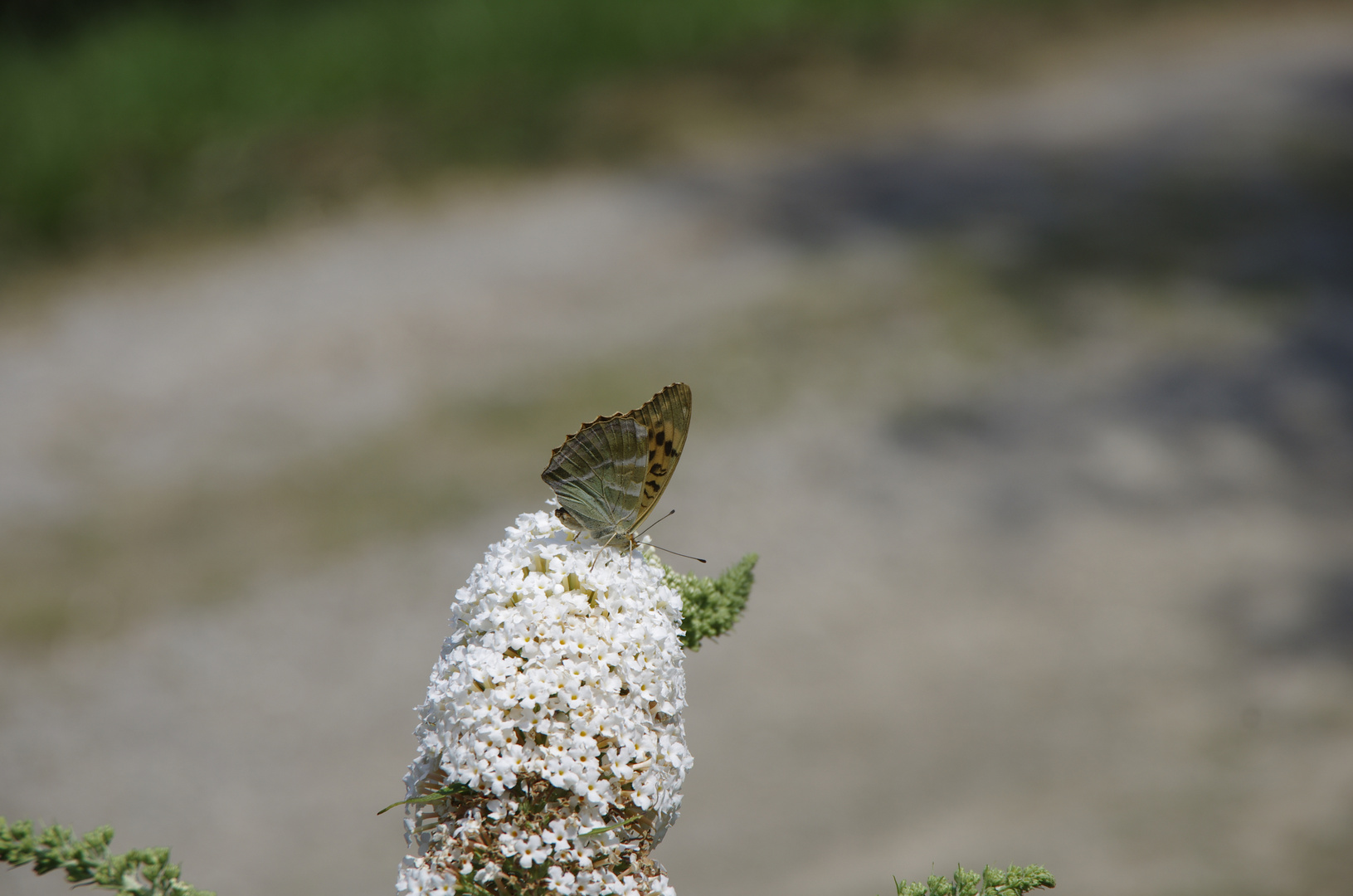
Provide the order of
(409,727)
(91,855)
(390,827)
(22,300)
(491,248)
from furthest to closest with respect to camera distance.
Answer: (491,248), (22,300), (409,727), (390,827), (91,855)

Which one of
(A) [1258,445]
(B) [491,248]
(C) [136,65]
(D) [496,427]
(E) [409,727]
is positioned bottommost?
(E) [409,727]

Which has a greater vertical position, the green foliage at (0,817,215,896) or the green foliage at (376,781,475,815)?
the green foliage at (376,781,475,815)

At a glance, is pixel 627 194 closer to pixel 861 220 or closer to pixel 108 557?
pixel 861 220

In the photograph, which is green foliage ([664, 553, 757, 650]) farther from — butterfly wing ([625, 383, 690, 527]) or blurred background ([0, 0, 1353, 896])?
blurred background ([0, 0, 1353, 896])

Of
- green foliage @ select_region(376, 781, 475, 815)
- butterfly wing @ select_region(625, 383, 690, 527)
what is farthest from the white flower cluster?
butterfly wing @ select_region(625, 383, 690, 527)

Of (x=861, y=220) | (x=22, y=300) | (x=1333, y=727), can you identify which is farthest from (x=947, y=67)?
(x=22, y=300)

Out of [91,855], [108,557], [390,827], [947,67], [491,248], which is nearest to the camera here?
[91,855]

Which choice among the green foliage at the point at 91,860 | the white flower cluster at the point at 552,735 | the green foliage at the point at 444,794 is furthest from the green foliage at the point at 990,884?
the green foliage at the point at 91,860
